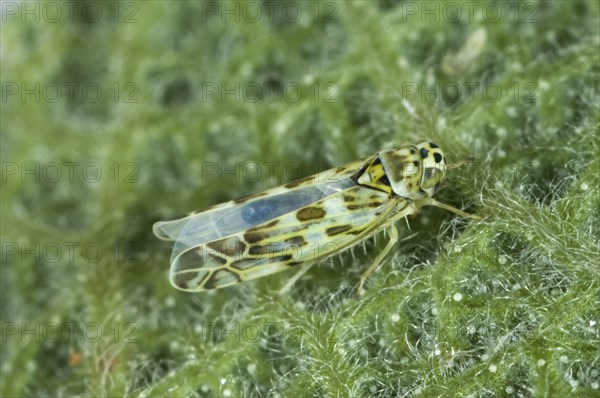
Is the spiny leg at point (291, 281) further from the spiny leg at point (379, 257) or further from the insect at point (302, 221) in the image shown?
the spiny leg at point (379, 257)

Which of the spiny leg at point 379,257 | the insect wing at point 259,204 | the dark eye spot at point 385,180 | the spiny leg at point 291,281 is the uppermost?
the dark eye spot at point 385,180

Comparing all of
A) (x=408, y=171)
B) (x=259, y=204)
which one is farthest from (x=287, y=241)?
(x=408, y=171)

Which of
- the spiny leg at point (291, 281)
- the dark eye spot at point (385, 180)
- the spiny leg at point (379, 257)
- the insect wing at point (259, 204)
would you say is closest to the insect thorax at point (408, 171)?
the dark eye spot at point (385, 180)

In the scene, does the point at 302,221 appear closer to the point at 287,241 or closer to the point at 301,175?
the point at 287,241

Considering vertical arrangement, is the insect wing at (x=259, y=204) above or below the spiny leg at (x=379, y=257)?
above

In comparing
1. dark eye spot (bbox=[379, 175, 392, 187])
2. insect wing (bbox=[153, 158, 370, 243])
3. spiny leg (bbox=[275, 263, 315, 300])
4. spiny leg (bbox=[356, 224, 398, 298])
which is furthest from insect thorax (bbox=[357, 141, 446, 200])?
spiny leg (bbox=[275, 263, 315, 300])

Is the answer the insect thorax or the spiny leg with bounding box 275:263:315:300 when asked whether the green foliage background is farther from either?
the insect thorax

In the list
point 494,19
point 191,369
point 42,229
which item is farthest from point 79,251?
point 494,19

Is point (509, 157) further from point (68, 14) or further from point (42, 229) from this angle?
point (68, 14)
